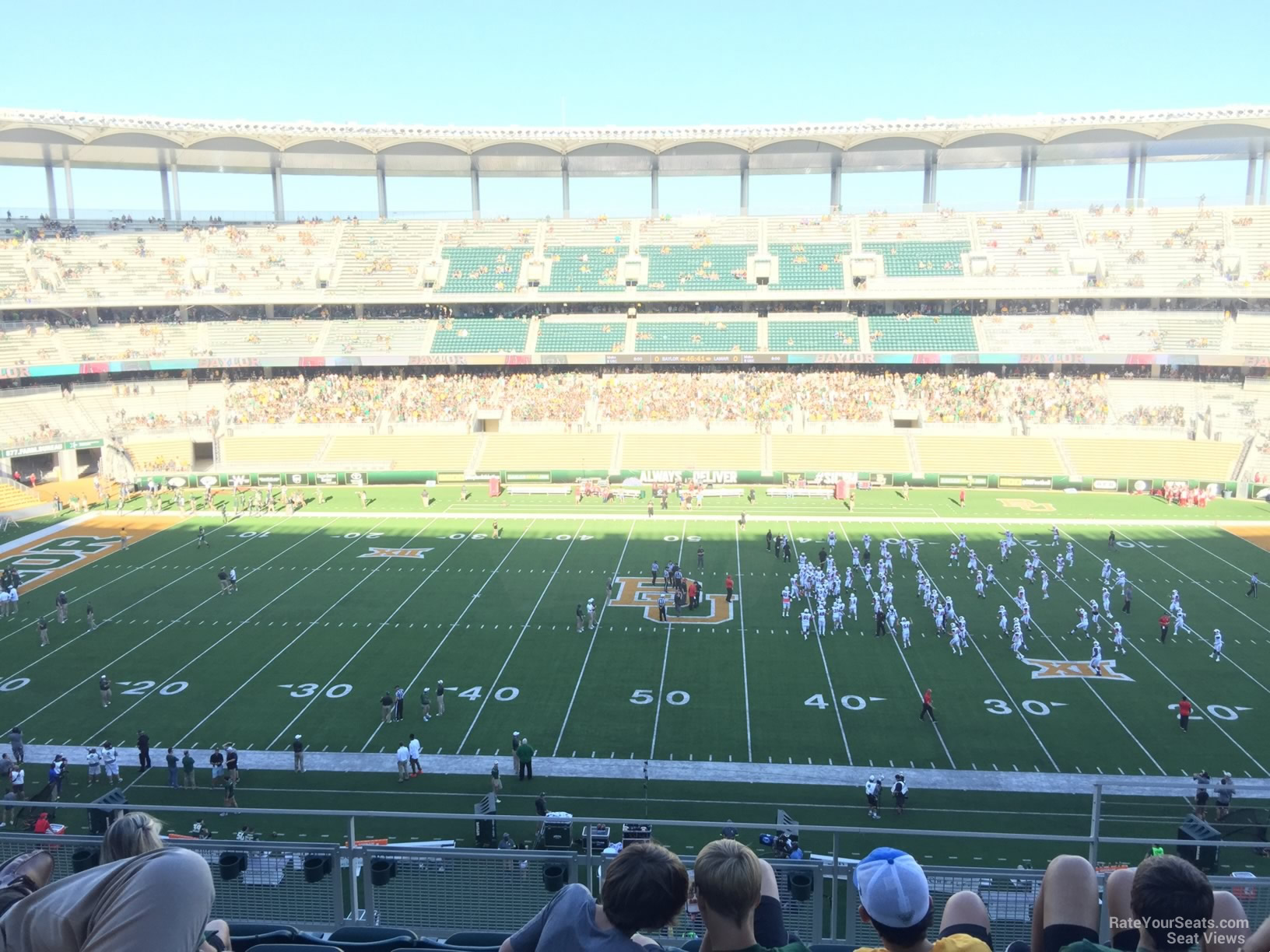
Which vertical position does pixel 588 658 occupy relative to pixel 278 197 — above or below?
below

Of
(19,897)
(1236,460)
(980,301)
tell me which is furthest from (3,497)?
(1236,460)

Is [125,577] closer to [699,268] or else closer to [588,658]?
[588,658]

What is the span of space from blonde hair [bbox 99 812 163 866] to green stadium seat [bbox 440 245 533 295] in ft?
168

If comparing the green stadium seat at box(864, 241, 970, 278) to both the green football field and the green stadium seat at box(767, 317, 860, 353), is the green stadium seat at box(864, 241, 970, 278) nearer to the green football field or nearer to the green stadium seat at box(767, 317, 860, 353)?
the green stadium seat at box(767, 317, 860, 353)

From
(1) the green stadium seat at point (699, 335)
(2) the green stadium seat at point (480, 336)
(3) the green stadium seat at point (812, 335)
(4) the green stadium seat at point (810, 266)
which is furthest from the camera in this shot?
(4) the green stadium seat at point (810, 266)

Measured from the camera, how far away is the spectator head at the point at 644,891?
316 centimetres

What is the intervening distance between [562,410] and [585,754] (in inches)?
1266

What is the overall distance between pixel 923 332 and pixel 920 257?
5.10 m

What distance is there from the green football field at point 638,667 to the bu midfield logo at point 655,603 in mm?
113

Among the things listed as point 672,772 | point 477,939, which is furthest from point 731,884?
point 672,772

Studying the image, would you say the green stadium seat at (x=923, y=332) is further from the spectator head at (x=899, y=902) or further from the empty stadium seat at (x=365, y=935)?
the spectator head at (x=899, y=902)

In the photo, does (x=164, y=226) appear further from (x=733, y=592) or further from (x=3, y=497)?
(x=733, y=592)

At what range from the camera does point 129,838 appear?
2.94 m

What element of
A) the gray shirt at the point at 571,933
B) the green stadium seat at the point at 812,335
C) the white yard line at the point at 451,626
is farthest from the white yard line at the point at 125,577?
the green stadium seat at the point at 812,335
